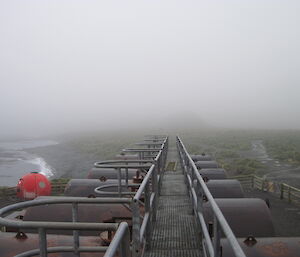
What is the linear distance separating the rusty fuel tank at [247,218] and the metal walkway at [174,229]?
0.63 metres

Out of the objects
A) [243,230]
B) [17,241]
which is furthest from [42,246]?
[243,230]

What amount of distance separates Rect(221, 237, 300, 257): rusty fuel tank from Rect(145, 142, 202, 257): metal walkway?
0.46m

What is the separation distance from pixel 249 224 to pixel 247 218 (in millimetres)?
144

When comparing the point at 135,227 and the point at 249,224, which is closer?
the point at 135,227

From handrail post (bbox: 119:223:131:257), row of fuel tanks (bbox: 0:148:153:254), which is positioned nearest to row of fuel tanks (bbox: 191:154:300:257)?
row of fuel tanks (bbox: 0:148:153:254)

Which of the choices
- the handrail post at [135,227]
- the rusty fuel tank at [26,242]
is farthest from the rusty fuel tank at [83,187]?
the handrail post at [135,227]

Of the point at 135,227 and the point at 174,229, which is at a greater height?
the point at 135,227

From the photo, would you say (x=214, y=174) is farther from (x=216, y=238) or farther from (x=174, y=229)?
(x=216, y=238)

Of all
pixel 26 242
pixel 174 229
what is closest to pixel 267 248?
pixel 174 229

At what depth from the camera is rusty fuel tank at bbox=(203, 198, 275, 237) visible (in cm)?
687

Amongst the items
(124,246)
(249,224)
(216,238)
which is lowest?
(249,224)

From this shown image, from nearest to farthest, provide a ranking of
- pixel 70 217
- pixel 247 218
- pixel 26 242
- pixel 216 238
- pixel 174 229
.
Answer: pixel 216 238
pixel 26 242
pixel 174 229
pixel 247 218
pixel 70 217

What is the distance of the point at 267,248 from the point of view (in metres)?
5.09

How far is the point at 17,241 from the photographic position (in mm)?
5613
